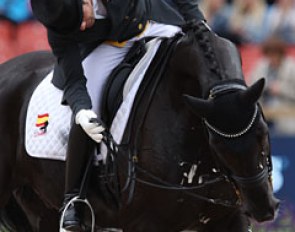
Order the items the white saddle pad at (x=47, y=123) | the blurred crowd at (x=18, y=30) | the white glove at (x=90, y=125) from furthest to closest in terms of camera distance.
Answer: the blurred crowd at (x=18, y=30) < the white saddle pad at (x=47, y=123) < the white glove at (x=90, y=125)

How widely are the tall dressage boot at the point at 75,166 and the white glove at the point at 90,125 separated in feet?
0.76

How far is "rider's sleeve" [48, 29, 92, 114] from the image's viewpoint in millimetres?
5648

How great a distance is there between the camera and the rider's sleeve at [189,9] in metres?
5.92

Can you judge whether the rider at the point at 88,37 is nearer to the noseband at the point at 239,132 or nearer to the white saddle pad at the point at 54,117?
the white saddle pad at the point at 54,117

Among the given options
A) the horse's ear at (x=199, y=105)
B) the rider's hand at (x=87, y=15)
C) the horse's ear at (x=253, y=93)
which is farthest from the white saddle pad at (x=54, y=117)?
the horse's ear at (x=253, y=93)

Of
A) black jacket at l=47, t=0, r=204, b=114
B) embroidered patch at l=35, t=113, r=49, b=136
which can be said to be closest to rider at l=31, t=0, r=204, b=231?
black jacket at l=47, t=0, r=204, b=114

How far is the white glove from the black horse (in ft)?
0.89

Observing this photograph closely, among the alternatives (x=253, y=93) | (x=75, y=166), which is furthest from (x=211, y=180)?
(x=75, y=166)

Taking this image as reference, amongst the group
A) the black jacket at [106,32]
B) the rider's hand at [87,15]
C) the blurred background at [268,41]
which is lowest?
the blurred background at [268,41]

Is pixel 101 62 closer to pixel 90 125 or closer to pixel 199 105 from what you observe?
pixel 90 125

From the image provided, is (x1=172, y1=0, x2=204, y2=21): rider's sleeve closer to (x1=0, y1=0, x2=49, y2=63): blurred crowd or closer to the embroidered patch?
the embroidered patch

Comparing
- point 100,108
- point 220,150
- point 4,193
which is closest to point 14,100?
point 4,193

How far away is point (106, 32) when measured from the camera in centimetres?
595

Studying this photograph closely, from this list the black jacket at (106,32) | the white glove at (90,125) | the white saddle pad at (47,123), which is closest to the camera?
the white glove at (90,125)
